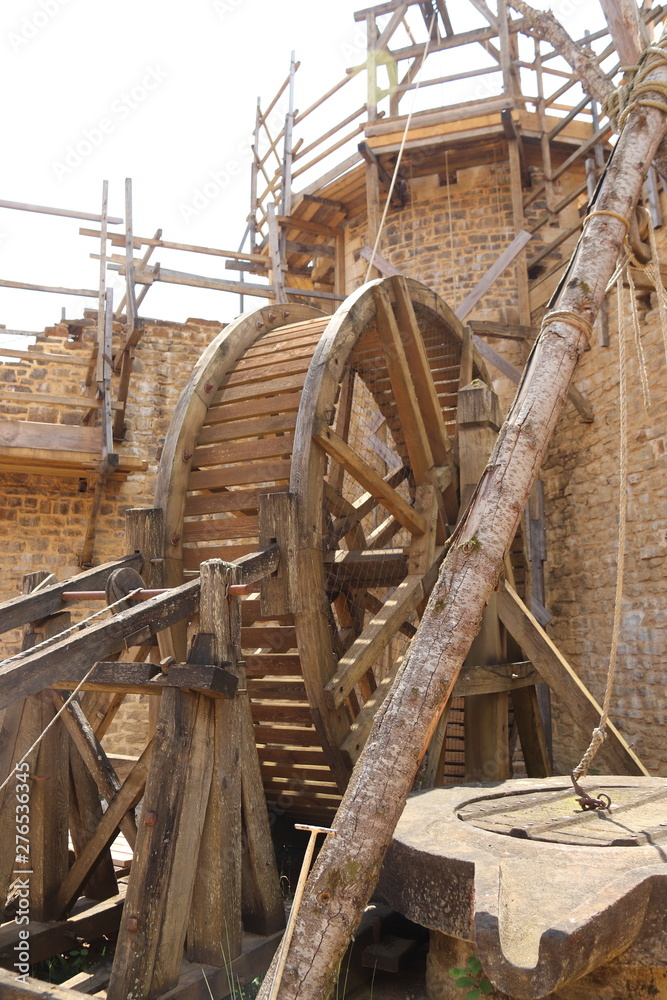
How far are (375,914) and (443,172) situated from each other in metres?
9.47

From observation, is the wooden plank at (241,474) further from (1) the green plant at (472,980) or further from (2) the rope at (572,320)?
(1) the green plant at (472,980)

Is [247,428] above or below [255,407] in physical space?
below

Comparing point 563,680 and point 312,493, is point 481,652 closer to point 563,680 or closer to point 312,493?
point 563,680

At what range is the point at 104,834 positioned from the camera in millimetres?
3500

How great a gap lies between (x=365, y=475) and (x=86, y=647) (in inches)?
88.9

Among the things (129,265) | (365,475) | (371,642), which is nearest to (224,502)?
(365,475)

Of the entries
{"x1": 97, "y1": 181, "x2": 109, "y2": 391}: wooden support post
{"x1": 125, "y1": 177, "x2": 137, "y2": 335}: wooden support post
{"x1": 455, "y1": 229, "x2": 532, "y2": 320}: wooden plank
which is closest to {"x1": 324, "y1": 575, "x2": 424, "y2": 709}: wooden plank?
{"x1": 97, "y1": 181, "x2": 109, "y2": 391}: wooden support post

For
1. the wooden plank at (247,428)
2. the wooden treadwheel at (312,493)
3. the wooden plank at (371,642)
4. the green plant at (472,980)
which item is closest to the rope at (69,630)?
the wooden treadwheel at (312,493)

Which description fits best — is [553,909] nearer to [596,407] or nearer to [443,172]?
[596,407]

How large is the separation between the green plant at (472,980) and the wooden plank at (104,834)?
56.0 inches

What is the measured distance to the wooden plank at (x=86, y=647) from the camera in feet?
8.76

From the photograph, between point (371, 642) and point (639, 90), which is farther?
point (371, 642)

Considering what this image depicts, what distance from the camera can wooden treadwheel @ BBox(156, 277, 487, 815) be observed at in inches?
165

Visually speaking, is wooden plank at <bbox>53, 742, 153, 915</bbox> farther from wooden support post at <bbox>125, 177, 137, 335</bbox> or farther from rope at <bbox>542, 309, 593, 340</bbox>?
wooden support post at <bbox>125, 177, 137, 335</bbox>
